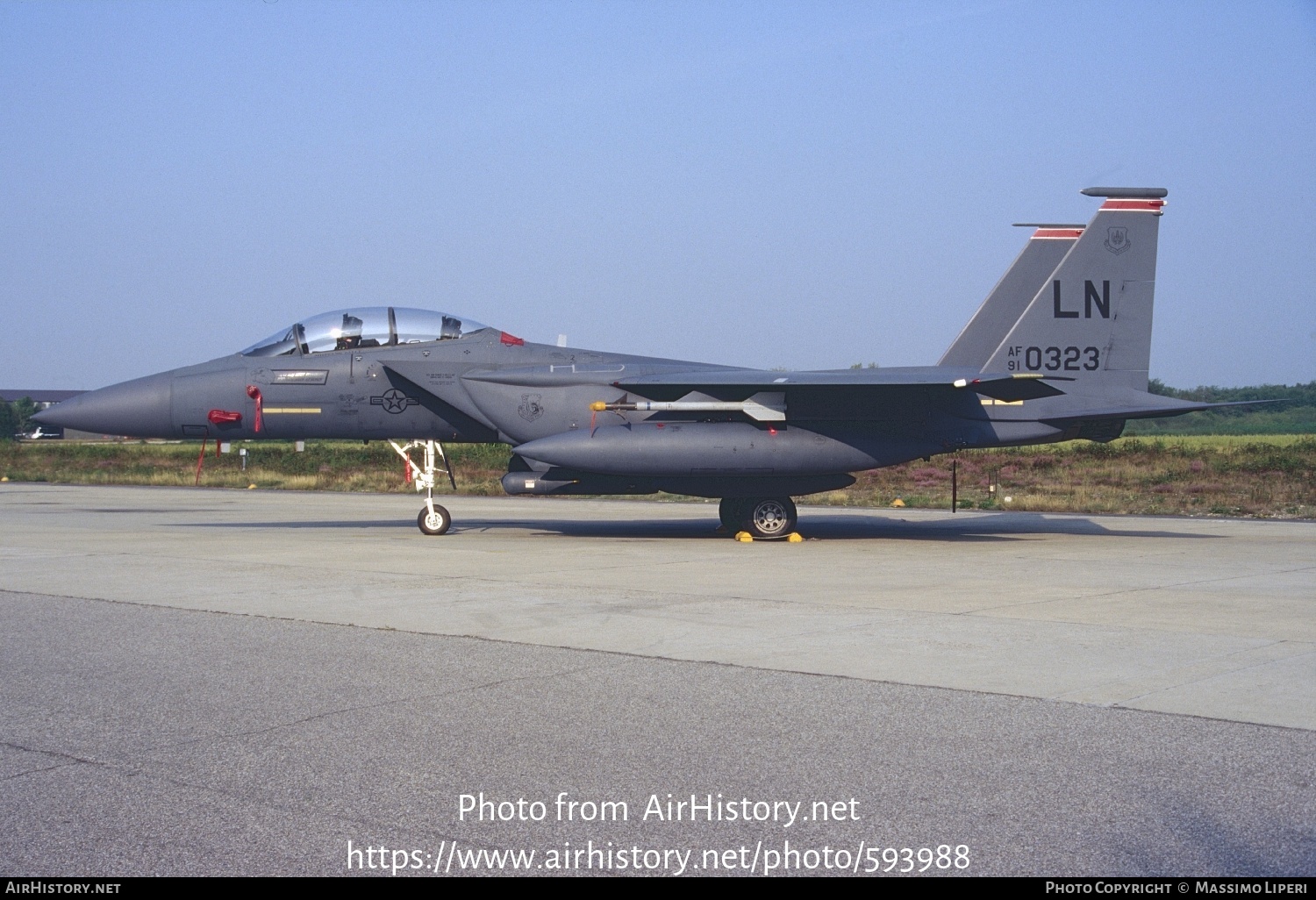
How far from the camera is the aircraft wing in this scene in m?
14.0

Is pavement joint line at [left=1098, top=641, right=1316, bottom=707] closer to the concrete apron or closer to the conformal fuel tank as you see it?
the concrete apron

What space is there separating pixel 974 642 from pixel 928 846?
3.91 m

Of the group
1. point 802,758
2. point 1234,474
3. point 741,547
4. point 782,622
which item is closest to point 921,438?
point 741,547

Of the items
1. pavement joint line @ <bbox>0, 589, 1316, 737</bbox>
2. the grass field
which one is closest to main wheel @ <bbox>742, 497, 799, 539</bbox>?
pavement joint line @ <bbox>0, 589, 1316, 737</bbox>

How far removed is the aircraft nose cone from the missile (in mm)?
5690

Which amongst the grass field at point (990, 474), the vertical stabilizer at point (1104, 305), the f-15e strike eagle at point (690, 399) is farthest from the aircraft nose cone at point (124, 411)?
the grass field at point (990, 474)

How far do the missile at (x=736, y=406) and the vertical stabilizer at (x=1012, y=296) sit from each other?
3.09 m

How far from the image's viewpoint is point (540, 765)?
15.5 ft

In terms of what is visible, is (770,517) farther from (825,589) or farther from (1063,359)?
(825,589)

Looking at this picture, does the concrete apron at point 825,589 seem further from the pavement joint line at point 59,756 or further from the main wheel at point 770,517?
the pavement joint line at point 59,756

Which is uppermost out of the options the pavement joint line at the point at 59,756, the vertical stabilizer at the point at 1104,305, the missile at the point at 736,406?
the vertical stabilizer at the point at 1104,305

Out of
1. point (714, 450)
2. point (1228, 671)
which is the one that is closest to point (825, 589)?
point (1228, 671)

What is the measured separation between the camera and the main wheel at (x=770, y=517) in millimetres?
15594
